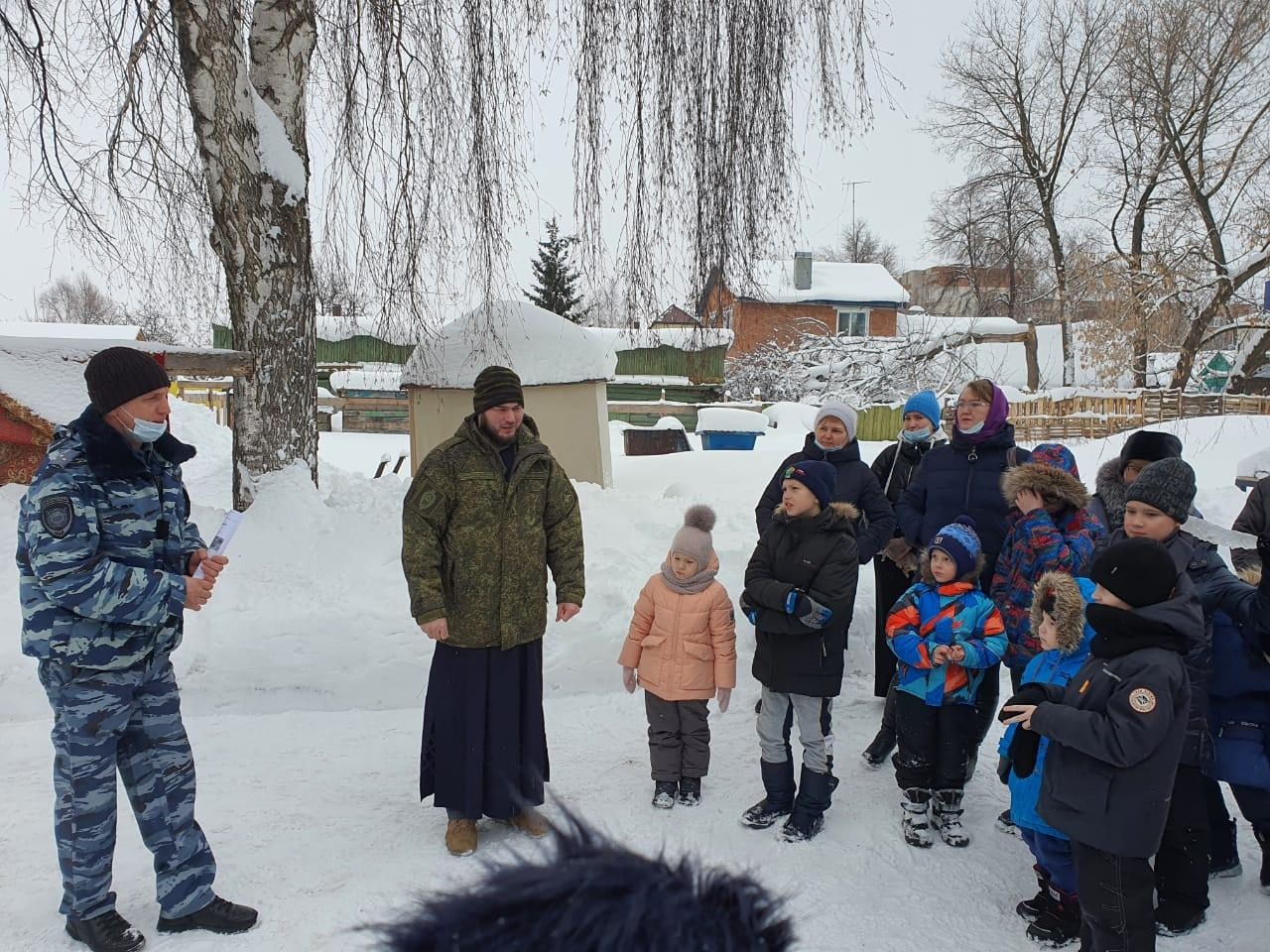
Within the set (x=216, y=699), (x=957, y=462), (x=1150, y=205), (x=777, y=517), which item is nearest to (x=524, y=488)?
(x=777, y=517)

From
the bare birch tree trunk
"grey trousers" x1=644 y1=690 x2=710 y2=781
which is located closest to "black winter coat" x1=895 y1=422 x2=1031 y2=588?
"grey trousers" x1=644 y1=690 x2=710 y2=781

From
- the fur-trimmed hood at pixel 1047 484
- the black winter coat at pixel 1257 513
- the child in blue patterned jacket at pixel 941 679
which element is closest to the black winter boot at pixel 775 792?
the child in blue patterned jacket at pixel 941 679

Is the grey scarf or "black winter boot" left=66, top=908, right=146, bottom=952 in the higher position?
the grey scarf

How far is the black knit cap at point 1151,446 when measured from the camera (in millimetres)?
4012

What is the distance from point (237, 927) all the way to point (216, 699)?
231cm

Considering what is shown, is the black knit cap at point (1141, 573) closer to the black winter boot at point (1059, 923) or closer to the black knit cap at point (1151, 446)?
the black winter boot at point (1059, 923)

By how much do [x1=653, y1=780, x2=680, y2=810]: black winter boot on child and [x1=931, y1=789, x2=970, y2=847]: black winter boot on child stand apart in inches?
42.8

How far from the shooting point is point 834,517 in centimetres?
379

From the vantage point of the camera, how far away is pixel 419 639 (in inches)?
207

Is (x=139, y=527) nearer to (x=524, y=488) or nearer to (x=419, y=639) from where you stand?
(x=524, y=488)

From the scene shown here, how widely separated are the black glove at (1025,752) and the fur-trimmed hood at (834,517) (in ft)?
3.83

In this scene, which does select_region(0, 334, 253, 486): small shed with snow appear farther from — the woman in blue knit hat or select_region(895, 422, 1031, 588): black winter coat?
select_region(895, 422, 1031, 588): black winter coat

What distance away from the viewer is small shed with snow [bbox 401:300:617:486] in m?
7.57

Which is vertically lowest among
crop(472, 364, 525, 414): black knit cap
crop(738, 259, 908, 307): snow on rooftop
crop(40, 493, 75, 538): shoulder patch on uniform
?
crop(40, 493, 75, 538): shoulder patch on uniform
